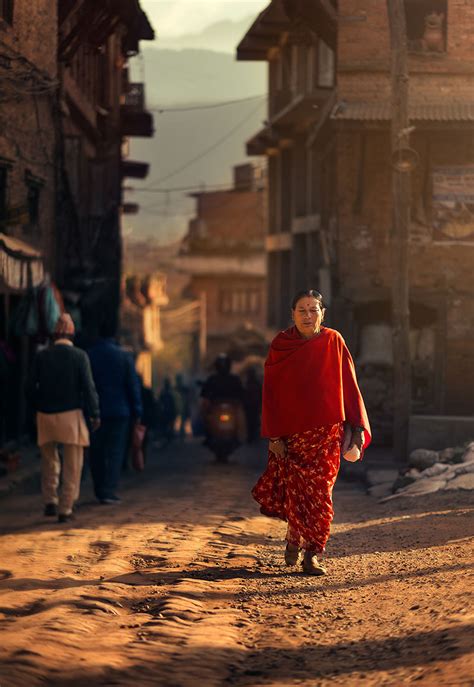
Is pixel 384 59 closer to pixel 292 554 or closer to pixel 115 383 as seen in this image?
pixel 115 383

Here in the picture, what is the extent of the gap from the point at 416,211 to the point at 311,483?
1428cm

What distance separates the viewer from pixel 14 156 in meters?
18.0

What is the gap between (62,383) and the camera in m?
11.4

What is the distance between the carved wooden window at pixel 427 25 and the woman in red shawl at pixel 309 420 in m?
14.7

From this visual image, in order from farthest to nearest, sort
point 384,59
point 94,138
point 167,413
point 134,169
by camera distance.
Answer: point 134,169 < point 167,413 < point 94,138 < point 384,59

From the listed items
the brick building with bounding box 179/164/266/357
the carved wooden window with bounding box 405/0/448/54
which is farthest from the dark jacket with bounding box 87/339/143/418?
the brick building with bounding box 179/164/266/357

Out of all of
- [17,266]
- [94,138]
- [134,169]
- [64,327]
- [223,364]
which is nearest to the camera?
[64,327]

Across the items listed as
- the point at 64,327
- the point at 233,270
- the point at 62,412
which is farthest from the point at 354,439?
the point at 233,270

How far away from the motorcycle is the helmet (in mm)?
503

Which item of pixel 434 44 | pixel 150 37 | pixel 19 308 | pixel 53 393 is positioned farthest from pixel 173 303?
pixel 53 393

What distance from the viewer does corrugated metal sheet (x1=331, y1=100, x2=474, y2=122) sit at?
20656 millimetres

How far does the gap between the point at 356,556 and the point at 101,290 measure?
1768 cm

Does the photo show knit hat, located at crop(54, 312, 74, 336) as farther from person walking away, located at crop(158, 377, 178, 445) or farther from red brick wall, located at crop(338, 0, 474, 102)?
person walking away, located at crop(158, 377, 178, 445)

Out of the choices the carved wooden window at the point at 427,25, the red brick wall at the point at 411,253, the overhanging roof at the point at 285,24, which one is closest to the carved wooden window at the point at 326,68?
the overhanging roof at the point at 285,24
